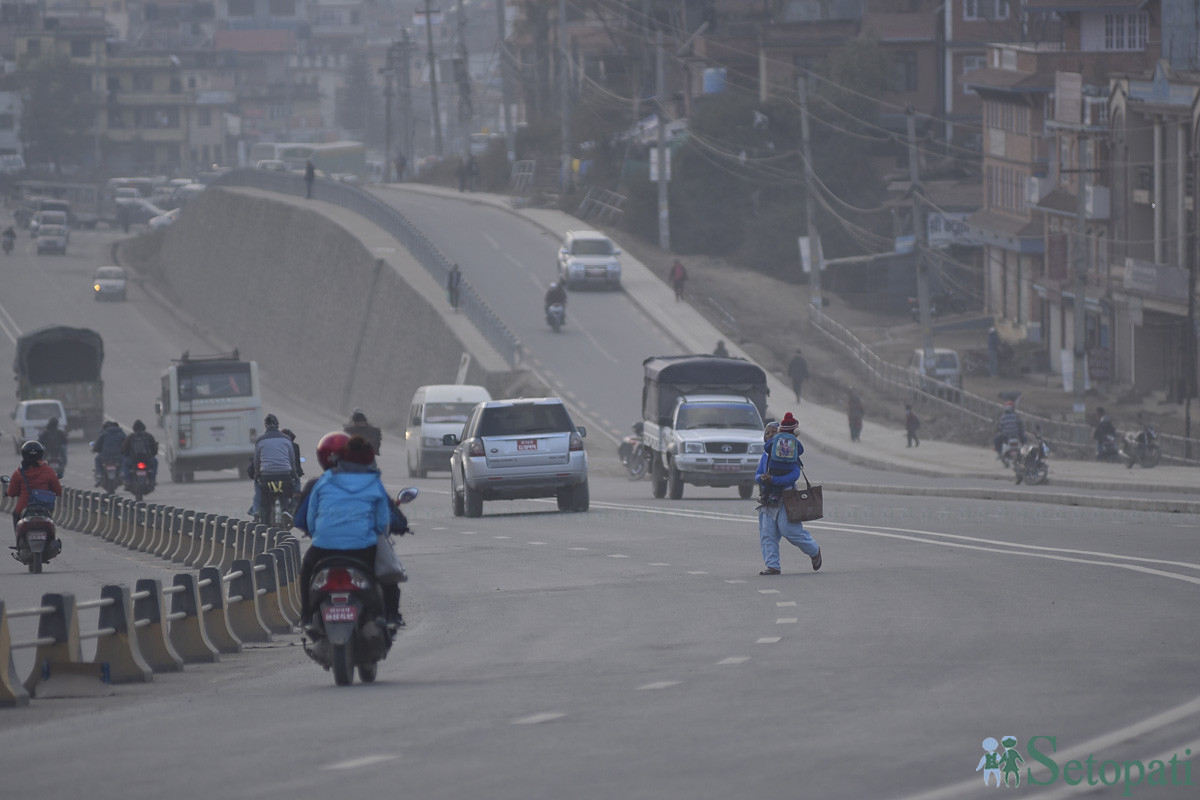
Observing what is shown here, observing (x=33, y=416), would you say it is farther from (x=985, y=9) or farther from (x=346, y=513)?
(x=985, y=9)

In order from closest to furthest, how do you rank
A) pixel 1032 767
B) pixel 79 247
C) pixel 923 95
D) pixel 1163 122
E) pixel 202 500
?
pixel 1032 767 < pixel 202 500 < pixel 1163 122 < pixel 923 95 < pixel 79 247

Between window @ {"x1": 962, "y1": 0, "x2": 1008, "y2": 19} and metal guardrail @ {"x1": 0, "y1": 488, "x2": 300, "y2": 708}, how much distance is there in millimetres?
73174

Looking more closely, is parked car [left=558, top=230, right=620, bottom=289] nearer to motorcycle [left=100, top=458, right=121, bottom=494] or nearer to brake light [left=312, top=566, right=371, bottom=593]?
motorcycle [left=100, top=458, right=121, bottom=494]

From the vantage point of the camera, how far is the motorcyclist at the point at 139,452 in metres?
35.9

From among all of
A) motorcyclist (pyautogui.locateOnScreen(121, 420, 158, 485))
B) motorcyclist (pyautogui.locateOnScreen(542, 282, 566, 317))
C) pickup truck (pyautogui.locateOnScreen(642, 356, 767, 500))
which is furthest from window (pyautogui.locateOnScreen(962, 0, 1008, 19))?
motorcyclist (pyautogui.locateOnScreen(121, 420, 158, 485))

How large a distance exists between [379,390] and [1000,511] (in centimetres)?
4116

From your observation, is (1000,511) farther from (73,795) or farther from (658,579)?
(73,795)

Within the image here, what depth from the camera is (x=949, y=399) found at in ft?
177

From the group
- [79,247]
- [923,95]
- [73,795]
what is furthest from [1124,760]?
[79,247]

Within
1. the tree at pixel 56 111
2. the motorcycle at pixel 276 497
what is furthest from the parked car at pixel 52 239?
the motorcycle at pixel 276 497

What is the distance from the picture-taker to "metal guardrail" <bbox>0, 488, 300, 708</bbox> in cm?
1185

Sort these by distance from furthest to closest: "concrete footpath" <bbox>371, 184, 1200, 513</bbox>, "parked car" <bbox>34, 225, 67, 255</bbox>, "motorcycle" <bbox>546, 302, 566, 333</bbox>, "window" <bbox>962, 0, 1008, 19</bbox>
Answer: "parked car" <bbox>34, 225, 67, 255</bbox> < "window" <bbox>962, 0, 1008, 19</bbox> < "motorcycle" <bbox>546, 302, 566, 333</bbox> < "concrete footpath" <bbox>371, 184, 1200, 513</bbox>

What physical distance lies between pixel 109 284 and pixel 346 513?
279ft

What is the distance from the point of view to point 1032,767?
26.3 feet
